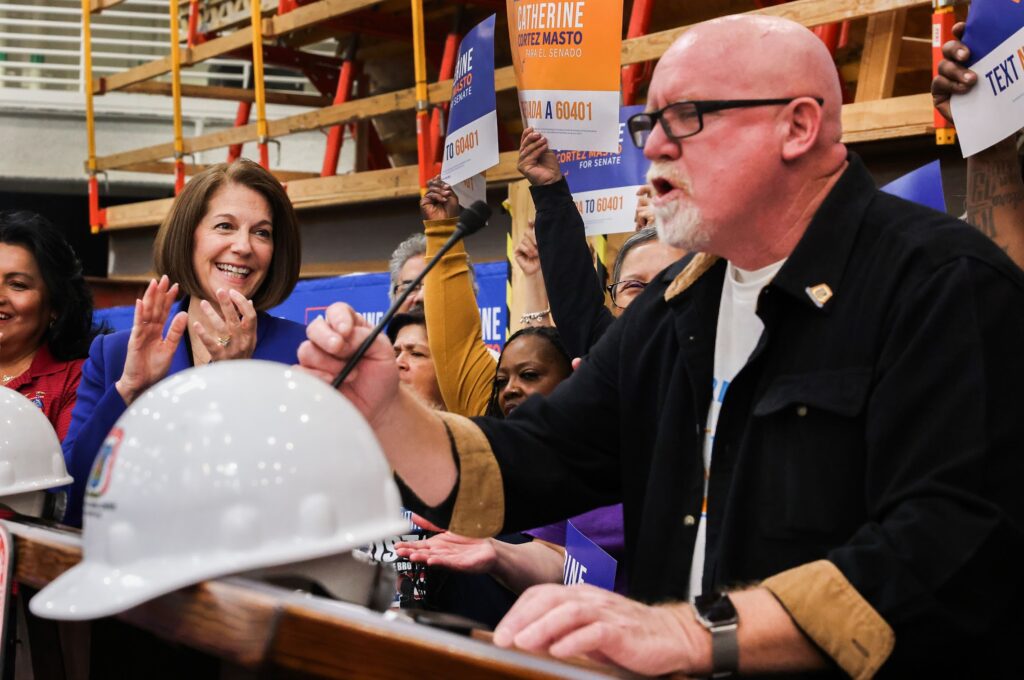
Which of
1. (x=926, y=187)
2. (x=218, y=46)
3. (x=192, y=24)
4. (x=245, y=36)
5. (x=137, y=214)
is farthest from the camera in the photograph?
(x=137, y=214)

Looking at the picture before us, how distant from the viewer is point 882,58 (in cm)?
475

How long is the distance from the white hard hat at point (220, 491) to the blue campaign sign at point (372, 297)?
3160 millimetres

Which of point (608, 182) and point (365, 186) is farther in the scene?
point (365, 186)

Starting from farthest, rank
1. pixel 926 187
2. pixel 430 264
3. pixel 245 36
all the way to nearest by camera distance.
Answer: pixel 245 36, pixel 926 187, pixel 430 264

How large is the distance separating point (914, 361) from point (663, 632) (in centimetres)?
48

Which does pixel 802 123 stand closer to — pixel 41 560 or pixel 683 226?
pixel 683 226

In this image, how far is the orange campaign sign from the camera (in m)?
3.28

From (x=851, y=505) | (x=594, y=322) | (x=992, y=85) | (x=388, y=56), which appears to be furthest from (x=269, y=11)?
(x=851, y=505)

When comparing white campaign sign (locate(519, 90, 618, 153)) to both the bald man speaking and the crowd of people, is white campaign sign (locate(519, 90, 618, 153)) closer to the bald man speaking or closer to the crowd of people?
the crowd of people

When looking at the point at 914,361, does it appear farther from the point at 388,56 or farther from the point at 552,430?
the point at 388,56

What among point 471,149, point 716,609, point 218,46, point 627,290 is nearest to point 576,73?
point 471,149

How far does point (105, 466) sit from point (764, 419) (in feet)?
2.87

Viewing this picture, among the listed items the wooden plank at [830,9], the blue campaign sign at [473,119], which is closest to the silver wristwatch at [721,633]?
the blue campaign sign at [473,119]

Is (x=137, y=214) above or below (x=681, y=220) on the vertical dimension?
above
